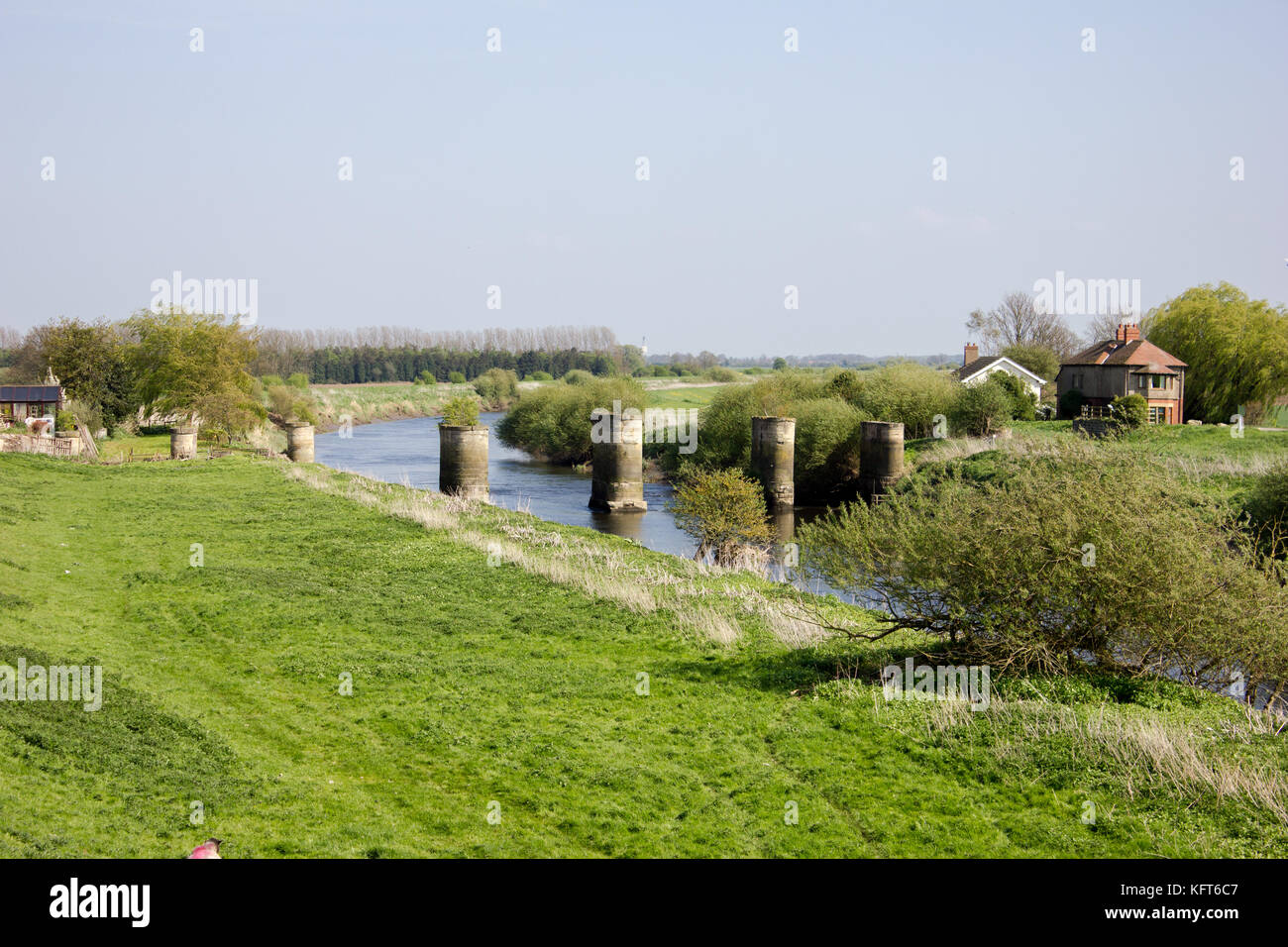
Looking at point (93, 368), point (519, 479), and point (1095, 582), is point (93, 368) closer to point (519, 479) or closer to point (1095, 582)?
point (519, 479)

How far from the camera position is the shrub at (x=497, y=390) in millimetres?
117438

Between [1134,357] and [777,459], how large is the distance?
73.1 feet

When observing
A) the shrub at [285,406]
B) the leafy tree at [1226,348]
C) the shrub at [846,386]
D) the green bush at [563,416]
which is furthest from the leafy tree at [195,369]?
the leafy tree at [1226,348]

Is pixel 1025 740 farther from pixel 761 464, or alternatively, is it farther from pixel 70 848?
pixel 761 464

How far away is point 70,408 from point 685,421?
1376 inches

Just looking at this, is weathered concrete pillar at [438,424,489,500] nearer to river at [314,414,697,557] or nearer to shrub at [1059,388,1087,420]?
river at [314,414,697,557]

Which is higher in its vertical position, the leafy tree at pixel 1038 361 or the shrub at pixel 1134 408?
the leafy tree at pixel 1038 361

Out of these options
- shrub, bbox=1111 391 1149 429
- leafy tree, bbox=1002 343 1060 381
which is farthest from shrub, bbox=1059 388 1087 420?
leafy tree, bbox=1002 343 1060 381

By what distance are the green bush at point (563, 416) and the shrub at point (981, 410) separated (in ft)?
66.2

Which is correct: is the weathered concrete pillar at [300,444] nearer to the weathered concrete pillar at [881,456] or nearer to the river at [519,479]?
the river at [519,479]
